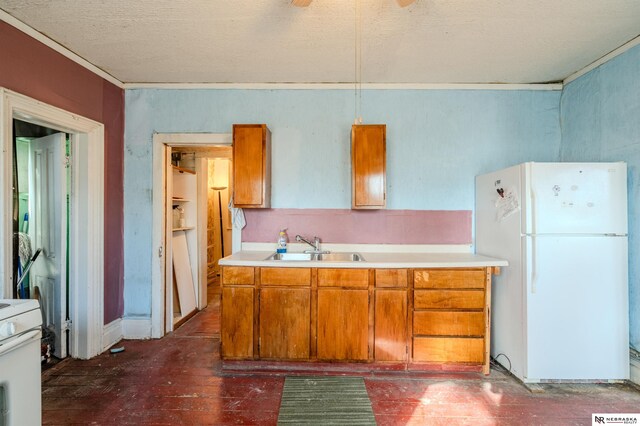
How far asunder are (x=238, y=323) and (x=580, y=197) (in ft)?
9.15

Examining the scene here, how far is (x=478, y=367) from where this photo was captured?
8.55ft

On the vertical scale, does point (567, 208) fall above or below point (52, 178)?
below

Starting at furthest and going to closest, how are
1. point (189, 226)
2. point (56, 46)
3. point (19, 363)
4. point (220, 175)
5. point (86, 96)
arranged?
point (220, 175)
point (189, 226)
point (86, 96)
point (56, 46)
point (19, 363)

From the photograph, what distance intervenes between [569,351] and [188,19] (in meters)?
3.64

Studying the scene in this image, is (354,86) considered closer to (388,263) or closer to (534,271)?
A: (388,263)

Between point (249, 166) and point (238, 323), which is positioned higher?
point (249, 166)

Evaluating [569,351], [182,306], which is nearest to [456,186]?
[569,351]

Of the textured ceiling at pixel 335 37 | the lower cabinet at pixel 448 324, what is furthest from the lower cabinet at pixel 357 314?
the textured ceiling at pixel 335 37

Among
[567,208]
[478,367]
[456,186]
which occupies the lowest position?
[478,367]

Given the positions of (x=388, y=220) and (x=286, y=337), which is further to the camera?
(x=388, y=220)

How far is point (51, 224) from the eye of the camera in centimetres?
286

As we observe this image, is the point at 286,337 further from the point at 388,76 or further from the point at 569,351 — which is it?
the point at 388,76

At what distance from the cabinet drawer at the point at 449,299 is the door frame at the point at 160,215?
181 centimetres

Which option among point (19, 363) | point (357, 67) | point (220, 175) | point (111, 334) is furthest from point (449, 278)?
point (220, 175)
